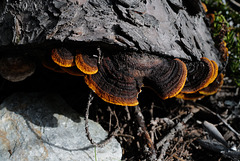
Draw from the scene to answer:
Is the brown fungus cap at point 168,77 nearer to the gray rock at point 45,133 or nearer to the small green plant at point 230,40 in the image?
the gray rock at point 45,133

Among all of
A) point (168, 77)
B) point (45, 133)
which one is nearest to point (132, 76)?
point (168, 77)

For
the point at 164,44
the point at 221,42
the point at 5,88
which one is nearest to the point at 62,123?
the point at 5,88

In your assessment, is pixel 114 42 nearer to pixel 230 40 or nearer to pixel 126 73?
pixel 126 73

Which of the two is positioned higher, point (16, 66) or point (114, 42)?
point (114, 42)

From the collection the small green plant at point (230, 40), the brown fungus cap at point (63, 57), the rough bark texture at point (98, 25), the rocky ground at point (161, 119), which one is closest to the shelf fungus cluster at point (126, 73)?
the brown fungus cap at point (63, 57)

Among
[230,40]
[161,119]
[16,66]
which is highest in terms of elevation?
[230,40]

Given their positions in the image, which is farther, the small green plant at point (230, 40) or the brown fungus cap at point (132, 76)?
the small green plant at point (230, 40)

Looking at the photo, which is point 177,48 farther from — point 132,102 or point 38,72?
point 38,72
